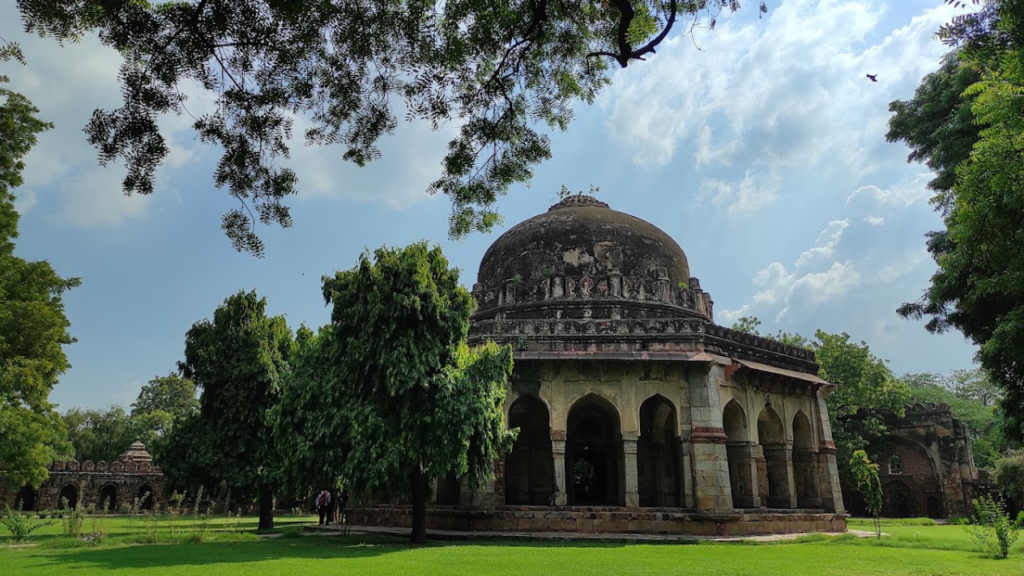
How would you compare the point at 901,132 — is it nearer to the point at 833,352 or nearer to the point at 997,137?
the point at 997,137

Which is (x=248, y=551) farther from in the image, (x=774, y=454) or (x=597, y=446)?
(x=774, y=454)

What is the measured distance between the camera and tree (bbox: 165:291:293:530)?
16375mm

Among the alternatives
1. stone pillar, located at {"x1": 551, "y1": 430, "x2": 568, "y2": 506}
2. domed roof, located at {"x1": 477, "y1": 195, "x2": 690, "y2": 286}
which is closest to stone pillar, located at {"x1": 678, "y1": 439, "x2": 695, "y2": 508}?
stone pillar, located at {"x1": 551, "y1": 430, "x2": 568, "y2": 506}

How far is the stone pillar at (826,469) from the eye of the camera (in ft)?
57.7

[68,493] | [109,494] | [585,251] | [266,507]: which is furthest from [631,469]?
[68,493]

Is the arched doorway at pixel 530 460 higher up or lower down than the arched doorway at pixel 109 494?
higher up

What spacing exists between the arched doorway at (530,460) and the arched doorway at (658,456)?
101 inches

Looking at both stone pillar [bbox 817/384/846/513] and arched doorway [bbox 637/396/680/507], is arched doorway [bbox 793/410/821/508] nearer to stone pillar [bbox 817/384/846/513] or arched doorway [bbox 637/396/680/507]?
stone pillar [bbox 817/384/846/513]

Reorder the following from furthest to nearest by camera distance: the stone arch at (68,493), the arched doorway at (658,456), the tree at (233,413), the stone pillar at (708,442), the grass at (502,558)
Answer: the stone arch at (68,493)
the arched doorway at (658,456)
the tree at (233,413)
the stone pillar at (708,442)
the grass at (502,558)

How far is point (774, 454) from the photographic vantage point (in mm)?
18125

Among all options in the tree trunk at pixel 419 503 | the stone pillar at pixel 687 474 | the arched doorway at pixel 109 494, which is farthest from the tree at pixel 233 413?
the arched doorway at pixel 109 494

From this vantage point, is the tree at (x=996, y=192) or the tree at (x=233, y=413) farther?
the tree at (x=233, y=413)

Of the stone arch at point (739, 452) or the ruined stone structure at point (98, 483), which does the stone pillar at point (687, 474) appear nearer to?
the stone arch at point (739, 452)

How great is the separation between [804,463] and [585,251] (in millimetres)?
8709
